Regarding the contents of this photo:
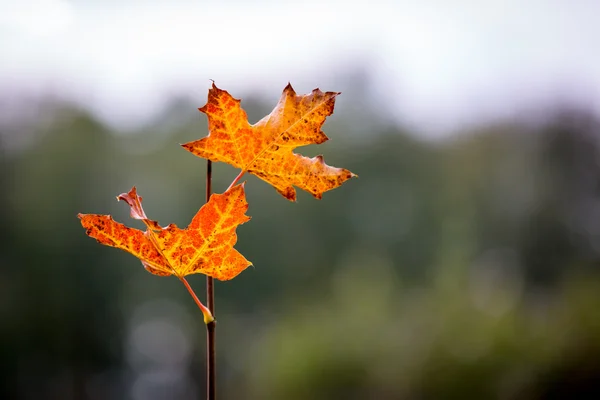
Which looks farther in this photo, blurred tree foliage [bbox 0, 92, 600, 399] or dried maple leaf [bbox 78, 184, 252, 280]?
blurred tree foliage [bbox 0, 92, 600, 399]

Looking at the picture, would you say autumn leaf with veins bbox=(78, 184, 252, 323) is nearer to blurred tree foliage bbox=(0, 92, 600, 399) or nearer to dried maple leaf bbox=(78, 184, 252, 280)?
dried maple leaf bbox=(78, 184, 252, 280)

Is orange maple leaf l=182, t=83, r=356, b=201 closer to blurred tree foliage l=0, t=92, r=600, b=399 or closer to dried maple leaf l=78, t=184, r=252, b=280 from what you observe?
dried maple leaf l=78, t=184, r=252, b=280

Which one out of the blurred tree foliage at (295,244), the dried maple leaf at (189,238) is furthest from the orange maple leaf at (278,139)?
the blurred tree foliage at (295,244)

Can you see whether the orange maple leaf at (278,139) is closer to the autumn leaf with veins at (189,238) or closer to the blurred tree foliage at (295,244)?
the autumn leaf with veins at (189,238)

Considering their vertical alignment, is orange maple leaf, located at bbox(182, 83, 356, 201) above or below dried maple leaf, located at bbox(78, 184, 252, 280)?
above

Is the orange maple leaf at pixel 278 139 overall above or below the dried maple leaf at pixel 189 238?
above

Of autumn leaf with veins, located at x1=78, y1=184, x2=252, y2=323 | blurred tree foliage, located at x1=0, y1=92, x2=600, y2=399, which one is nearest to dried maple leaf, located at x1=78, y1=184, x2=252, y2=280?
autumn leaf with veins, located at x1=78, y1=184, x2=252, y2=323

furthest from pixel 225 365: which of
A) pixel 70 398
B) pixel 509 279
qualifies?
pixel 509 279
